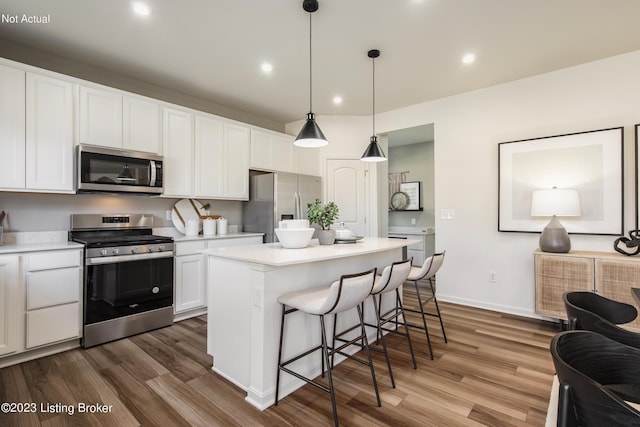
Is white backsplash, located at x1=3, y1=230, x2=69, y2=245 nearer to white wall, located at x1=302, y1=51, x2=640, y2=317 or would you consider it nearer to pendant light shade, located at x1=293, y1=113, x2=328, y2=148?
pendant light shade, located at x1=293, y1=113, x2=328, y2=148

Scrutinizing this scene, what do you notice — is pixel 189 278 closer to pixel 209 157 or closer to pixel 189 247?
pixel 189 247

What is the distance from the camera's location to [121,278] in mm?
2877

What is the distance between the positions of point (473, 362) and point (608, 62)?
3.24 metres

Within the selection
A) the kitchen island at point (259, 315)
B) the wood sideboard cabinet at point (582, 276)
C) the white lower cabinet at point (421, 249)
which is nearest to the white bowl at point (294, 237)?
the kitchen island at point (259, 315)

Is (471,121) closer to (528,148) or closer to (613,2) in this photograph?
(528,148)

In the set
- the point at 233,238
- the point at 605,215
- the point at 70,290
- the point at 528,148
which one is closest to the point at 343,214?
the point at 233,238

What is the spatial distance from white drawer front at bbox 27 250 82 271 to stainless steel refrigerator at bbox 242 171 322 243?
2076mm

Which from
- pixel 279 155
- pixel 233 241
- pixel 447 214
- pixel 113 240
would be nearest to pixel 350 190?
pixel 279 155

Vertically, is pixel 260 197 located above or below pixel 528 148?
below

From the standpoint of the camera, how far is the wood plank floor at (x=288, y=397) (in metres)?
1.79

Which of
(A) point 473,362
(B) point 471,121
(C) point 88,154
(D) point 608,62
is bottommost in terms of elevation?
(A) point 473,362

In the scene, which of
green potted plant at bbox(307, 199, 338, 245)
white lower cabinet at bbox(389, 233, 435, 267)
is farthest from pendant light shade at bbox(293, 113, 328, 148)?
white lower cabinet at bbox(389, 233, 435, 267)

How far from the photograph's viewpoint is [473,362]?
2480mm

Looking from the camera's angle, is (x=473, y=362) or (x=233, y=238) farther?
(x=233, y=238)
